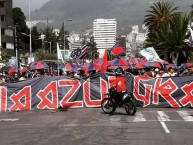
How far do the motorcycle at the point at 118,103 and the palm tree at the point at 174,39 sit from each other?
37.7 meters

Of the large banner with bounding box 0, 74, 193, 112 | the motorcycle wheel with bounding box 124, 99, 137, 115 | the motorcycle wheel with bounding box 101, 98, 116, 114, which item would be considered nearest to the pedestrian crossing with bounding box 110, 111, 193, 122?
the motorcycle wheel with bounding box 124, 99, 137, 115

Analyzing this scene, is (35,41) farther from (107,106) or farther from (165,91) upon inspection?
(107,106)

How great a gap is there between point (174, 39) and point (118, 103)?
131 feet

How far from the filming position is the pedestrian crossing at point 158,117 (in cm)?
1751

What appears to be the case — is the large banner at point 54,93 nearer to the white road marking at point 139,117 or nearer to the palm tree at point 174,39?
the white road marking at point 139,117

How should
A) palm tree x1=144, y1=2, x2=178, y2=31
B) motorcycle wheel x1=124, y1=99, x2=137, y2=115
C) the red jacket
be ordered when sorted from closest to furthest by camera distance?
motorcycle wheel x1=124, y1=99, x2=137, y2=115, the red jacket, palm tree x1=144, y1=2, x2=178, y2=31

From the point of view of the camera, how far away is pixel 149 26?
87.4m

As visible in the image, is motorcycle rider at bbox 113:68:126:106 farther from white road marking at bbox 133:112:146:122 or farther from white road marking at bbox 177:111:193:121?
white road marking at bbox 177:111:193:121

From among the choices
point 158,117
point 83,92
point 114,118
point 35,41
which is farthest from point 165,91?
point 35,41

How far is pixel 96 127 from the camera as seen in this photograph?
51.0 feet

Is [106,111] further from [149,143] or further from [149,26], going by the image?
[149,26]

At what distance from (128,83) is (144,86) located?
719mm

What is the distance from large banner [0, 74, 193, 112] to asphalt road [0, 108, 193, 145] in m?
1.10

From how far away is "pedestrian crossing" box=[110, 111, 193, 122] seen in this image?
17514mm
